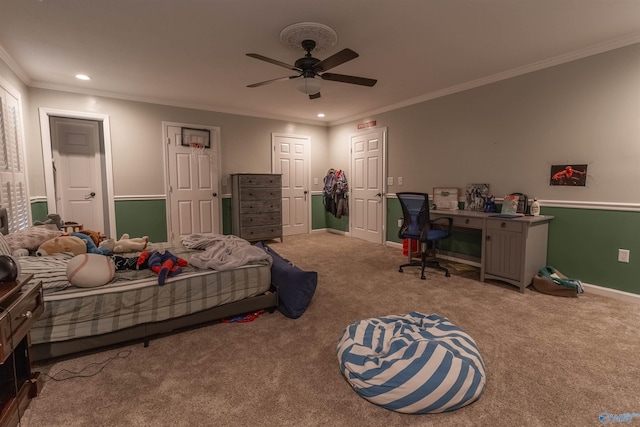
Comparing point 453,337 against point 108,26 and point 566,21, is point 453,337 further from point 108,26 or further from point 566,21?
point 108,26

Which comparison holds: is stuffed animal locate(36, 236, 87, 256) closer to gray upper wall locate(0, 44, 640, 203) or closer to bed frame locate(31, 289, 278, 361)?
bed frame locate(31, 289, 278, 361)

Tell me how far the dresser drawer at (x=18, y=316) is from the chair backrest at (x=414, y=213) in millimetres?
3349

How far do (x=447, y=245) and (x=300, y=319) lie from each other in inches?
112

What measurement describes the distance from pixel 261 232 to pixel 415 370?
4.29 meters

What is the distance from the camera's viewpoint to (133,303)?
208 centimetres

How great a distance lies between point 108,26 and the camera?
8.66ft

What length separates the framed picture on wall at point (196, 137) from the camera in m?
5.19

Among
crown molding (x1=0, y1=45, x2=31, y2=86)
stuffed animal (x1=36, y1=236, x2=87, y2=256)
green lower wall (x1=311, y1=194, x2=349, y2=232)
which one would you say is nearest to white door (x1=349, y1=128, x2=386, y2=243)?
green lower wall (x1=311, y1=194, x2=349, y2=232)

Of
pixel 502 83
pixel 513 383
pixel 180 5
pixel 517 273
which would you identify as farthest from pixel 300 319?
pixel 502 83

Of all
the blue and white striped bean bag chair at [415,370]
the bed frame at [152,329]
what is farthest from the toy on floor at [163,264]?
the blue and white striped bean bag chair at [415,370]

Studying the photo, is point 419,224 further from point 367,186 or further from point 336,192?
point 336,192

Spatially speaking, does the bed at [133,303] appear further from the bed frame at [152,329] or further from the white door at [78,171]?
the white door at [78,171]

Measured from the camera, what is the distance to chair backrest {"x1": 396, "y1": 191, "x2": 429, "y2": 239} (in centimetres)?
363

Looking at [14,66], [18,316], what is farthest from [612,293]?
[14,66]
